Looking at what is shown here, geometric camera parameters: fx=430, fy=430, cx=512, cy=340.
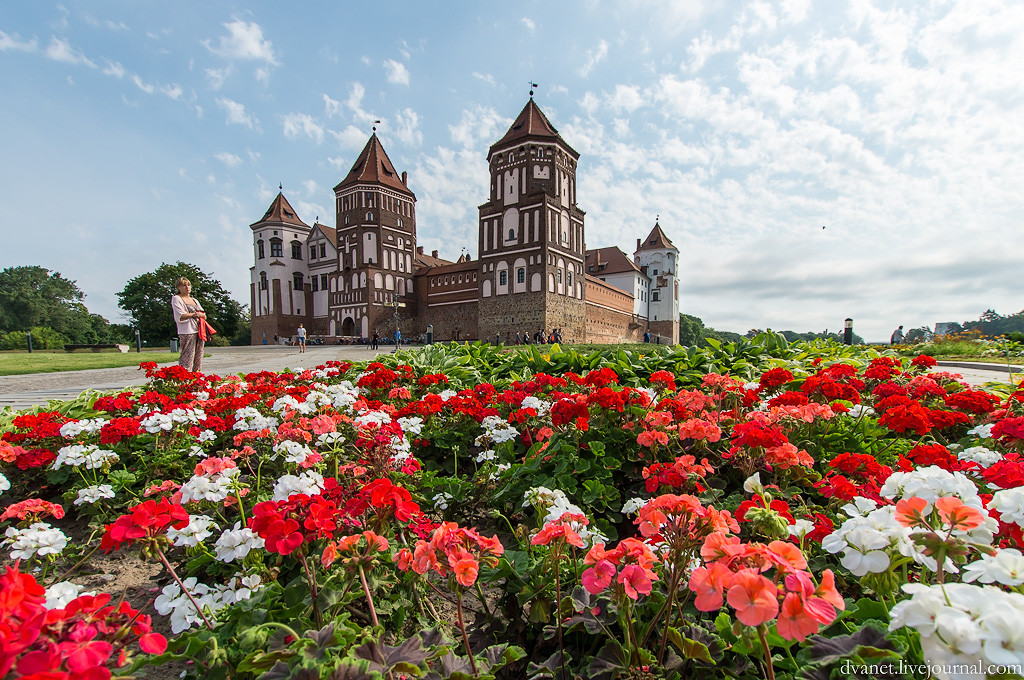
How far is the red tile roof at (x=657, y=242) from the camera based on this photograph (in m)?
52.3

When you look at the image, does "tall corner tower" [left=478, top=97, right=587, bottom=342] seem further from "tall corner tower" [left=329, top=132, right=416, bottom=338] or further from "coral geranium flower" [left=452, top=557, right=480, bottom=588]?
"coral geranium flower" [left=452, top=557, right=480, bottom=588]

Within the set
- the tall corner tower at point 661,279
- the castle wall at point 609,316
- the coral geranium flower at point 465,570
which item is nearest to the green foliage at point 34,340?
the castle wall at point 609,316

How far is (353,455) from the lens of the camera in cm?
255

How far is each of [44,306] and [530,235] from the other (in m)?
56.4

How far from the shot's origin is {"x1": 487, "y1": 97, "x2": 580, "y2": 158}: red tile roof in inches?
1174

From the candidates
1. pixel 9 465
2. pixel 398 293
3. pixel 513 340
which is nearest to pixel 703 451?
pixel 9 465

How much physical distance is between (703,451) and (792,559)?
64.7 inches

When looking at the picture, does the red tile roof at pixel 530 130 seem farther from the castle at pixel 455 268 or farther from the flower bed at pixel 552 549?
the flower bed at pixel 552 549

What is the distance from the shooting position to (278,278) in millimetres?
41281

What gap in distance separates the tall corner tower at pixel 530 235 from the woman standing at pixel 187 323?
24.3 meters

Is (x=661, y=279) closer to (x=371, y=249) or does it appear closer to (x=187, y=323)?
(x=371, y=249)

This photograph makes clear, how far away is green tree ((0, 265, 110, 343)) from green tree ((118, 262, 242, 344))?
12.8m

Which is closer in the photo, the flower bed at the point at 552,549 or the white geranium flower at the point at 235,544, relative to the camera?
the flower bed at the point at 552,549

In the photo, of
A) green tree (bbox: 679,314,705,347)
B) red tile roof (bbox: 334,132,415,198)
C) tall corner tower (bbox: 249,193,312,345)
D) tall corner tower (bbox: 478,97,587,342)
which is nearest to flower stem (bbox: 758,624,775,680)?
tall corner tower (bbox: 478,97,587,342)
